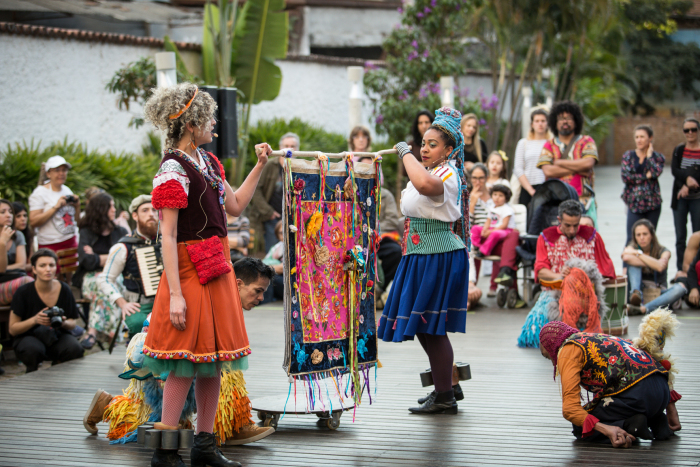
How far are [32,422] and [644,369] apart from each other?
3.41 m

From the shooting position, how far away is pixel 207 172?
11.7 ft

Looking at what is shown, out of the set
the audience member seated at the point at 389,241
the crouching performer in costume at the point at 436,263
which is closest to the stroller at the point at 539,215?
the audience member seated at the point at 389,241

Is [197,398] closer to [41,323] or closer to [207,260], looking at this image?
[207,260]

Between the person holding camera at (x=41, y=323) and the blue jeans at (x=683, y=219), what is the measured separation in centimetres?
651

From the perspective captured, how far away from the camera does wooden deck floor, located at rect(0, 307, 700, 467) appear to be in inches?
150

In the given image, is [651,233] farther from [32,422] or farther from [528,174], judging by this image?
[32,422]

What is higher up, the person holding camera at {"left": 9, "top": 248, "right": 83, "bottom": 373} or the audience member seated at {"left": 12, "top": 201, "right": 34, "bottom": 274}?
the audience member seated at {"left": 12, "top": 201, "right": 34, "bottom": 274}

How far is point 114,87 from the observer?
11164mm

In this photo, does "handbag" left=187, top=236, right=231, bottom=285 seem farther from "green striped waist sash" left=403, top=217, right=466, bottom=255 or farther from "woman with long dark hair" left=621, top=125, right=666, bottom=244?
"woman with long dark hair" left=621, top=125, right=666, bottom=244

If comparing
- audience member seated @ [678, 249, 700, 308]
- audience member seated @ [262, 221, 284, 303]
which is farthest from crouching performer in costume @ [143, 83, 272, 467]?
audience member seated @ [678, 249, 700, 308]

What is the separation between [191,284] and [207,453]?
0.77 m

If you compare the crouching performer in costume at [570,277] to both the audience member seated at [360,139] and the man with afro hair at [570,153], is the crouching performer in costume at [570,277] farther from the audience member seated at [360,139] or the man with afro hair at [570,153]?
the audience member seated at [360,139]

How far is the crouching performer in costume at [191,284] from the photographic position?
3418 mm

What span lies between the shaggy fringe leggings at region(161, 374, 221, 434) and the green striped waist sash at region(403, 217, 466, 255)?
1.39 meters
